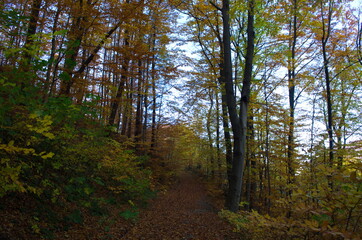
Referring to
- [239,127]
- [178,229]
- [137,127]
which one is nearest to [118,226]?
[178,229]

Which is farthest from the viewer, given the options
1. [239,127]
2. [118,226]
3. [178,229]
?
[239,127]

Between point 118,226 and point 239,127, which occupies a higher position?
point 239,127

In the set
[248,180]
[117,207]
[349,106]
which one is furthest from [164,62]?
[349,106]

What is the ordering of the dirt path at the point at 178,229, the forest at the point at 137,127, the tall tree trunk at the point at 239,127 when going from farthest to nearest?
the tall tree trunk at the point at 239,127 < the dirt path at the point at 178,229 < the forest at the point at 137,127

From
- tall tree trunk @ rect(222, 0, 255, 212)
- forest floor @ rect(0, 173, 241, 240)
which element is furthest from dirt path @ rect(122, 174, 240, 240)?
tall tree trunk @ rect(222, 0, 255, 212)

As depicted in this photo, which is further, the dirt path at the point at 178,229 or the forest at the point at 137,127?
the dirt path at the point at 178,229

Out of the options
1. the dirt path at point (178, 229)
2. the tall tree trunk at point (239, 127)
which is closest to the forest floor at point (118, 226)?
the dirt path at point (178, 229)

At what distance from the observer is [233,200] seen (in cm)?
649

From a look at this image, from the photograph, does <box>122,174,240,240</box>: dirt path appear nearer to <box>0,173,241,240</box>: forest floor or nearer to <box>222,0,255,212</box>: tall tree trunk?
<box>0,173,241,240</box>: forest floor

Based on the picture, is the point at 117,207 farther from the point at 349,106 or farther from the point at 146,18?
the point at 349,106

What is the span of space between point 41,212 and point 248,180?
31.8 ft

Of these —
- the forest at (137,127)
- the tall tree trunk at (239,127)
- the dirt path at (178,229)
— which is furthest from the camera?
the tall tree trunk at (239,127)

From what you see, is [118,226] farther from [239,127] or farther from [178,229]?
[239,127]

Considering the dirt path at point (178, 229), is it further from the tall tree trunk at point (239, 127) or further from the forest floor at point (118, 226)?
the tall tree trunk at point (239, 127)
